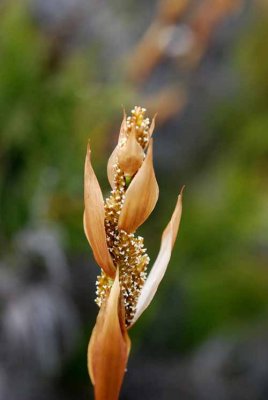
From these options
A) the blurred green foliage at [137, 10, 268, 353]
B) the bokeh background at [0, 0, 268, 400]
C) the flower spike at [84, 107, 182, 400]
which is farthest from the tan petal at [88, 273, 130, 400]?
the blurred green foliage at [137, 10, 268, 353]

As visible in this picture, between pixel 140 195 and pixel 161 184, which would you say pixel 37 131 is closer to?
pixel 161 184

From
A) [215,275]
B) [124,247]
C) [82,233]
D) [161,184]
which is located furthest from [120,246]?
[161,184]

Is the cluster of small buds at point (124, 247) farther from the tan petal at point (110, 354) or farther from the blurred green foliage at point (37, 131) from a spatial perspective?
the blurred green foliage at point (37, 131)

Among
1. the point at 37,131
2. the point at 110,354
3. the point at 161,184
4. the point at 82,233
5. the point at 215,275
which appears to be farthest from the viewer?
the point at 161,184

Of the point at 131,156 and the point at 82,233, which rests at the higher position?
Answer: the point at 131,156

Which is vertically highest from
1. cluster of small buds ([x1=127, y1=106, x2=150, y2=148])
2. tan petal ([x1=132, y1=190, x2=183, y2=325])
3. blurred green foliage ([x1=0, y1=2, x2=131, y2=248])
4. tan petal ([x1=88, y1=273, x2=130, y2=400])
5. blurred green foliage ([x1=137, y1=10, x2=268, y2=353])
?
cluster of small buds ([x1=127, y1=106, x2=150, y2=148])

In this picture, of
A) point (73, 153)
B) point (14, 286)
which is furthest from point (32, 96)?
point (14, 286)

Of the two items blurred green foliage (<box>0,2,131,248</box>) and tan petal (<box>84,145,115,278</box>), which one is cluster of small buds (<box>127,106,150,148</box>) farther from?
blurred green foliage (<box>0,2,131,248</box>)

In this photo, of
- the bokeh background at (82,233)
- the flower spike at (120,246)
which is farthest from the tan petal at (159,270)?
the bokeh background at (82,233)
